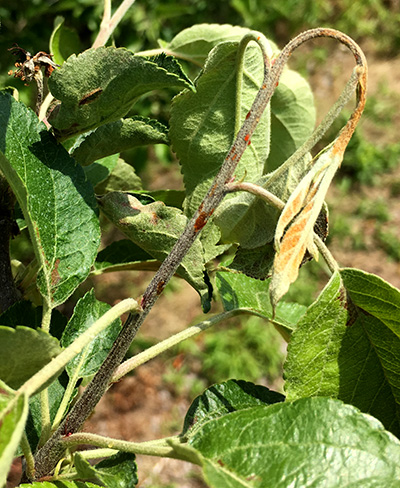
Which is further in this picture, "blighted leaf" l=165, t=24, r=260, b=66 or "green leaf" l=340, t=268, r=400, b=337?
"blighted leaf" l=165, t=24, r=260, b=66

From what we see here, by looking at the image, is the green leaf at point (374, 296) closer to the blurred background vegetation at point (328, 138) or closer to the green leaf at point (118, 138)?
the green leaf at point (118, 138)

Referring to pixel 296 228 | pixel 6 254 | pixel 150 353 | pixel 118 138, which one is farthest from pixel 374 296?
pixel 6 254

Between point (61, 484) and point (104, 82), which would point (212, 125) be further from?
point (61, 484)

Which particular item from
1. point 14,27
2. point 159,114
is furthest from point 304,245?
point 159,114

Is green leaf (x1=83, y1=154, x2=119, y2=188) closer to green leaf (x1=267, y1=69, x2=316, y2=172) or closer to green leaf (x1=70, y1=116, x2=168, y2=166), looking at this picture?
green leaf (x1=70, y1=116, x2=168, y2=166)

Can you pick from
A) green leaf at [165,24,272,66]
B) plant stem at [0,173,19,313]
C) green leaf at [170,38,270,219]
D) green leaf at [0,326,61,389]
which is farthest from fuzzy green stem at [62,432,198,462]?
green leaf at [165,24,272,66]

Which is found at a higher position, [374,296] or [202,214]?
[202,214]
